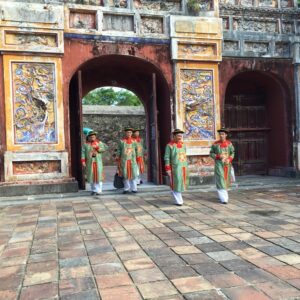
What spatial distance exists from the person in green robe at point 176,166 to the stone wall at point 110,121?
12.1 metres

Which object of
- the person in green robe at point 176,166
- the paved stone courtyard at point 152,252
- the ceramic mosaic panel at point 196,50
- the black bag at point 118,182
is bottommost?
the paved stone courtyard at point 152,252

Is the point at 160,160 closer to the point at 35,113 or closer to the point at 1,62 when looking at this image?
the point at 35,113

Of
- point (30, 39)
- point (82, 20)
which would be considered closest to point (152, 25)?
point (82, 20)

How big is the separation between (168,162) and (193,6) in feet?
15.6

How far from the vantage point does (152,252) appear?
3.96 m

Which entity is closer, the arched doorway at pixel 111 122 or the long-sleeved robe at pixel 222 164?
the long-sleeved robe at pixel 222 164

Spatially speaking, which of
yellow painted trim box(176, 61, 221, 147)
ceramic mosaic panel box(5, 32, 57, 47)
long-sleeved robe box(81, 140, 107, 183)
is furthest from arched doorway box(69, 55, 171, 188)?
ceramic mosaic panel box(5, 32, 57, 47)

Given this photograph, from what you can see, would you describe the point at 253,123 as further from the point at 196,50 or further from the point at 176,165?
the point at 176,165

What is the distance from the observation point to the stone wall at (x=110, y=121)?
1933 centimetres

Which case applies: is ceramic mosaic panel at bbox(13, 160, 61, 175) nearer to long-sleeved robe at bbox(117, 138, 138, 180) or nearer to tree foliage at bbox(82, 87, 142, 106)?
long-sleeved robe at bbox(117, 138, 138, 180)

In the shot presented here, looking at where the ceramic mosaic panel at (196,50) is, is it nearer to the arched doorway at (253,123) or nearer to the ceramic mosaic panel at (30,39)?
the arched doorway at (253,123)

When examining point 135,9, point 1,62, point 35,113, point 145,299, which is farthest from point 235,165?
point 145,299

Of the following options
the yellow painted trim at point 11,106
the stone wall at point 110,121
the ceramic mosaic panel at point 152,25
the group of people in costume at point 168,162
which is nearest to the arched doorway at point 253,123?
the ceramic mosaic panel at point 152,25

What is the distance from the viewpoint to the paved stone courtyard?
117 inches
